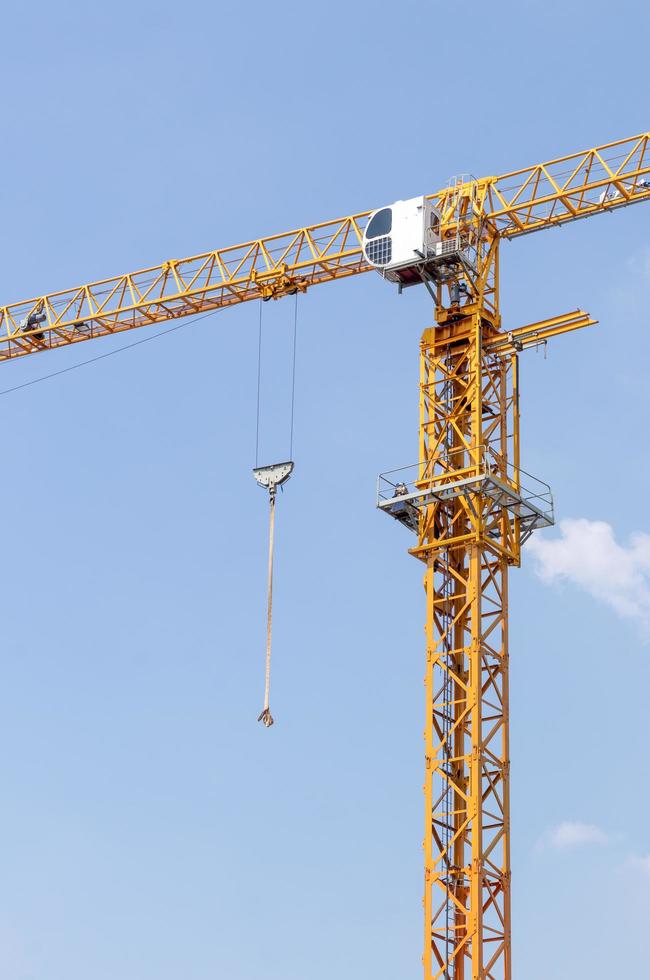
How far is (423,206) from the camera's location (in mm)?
69188

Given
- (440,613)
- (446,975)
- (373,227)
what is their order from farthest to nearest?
1. (373,227)
2. (440,613)
3. (446,975)

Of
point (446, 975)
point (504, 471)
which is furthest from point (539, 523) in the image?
point (446, 975)

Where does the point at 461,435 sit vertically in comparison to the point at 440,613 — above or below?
above

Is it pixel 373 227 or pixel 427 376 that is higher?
pixel 373 227

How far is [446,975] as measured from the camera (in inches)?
2421

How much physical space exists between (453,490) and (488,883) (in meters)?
11.6

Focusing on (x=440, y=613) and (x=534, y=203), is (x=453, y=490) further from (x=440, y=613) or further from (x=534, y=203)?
(x=534, y=203)

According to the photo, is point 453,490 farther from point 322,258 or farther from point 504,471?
point 322,258

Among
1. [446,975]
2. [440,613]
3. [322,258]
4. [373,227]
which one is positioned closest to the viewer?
[446,975]

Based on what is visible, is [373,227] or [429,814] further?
[373,227]

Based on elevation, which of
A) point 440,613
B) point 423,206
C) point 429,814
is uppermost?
point 423,206

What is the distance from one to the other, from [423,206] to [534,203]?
3.72 meters

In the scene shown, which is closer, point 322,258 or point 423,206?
point 423,206

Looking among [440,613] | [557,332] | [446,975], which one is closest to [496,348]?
[557,332]
